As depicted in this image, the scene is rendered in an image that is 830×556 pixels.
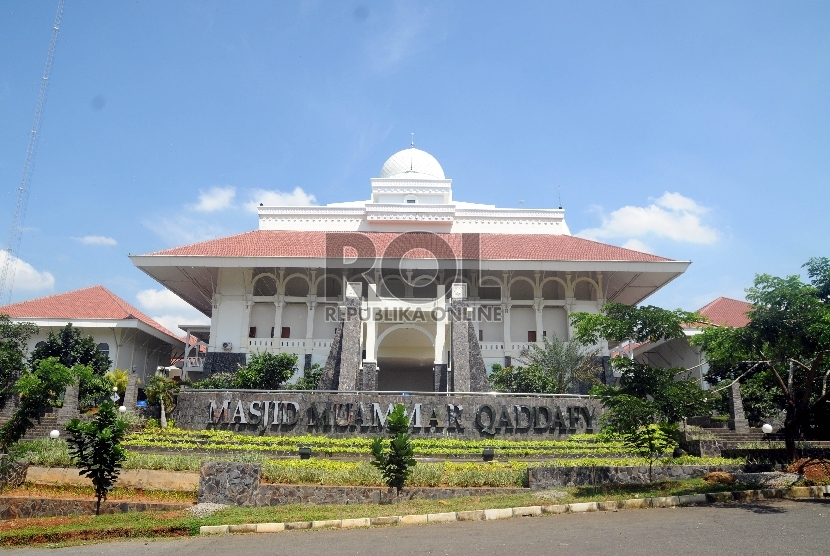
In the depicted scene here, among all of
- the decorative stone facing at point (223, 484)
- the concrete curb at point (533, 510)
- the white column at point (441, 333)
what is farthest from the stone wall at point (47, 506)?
the white column at point (441, 333)

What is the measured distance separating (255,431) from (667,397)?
1026 cm

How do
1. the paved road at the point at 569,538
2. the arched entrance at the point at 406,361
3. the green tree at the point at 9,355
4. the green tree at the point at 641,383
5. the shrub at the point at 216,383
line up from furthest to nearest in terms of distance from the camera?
the arched entrance at the point at 406,361 → the shrub at the point at 216,383 → the green tree at the point at 9,355 → the green tree at the point at 641,383 → the paved road at the point at 569,538

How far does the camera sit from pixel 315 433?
16484 mm

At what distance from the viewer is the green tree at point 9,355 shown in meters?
20.7

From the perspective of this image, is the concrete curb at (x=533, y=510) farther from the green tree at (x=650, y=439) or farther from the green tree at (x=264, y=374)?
the green tree at (x=264, y=374)

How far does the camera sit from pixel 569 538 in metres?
7.69

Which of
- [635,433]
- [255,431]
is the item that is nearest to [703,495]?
[635,433]

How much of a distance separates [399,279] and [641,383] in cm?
1641

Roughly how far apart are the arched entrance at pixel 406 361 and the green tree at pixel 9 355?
12570 millimetres

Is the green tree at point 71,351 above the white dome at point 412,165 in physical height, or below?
below

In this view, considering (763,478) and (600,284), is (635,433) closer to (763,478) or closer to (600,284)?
(763,478)

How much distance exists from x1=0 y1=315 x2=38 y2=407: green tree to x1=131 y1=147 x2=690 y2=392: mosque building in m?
4.87

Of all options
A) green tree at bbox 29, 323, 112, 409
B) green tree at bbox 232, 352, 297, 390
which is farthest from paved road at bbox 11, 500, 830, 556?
green tree at bbox 29, 323, 112, 409

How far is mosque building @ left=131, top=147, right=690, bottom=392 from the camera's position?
83.1 feet
